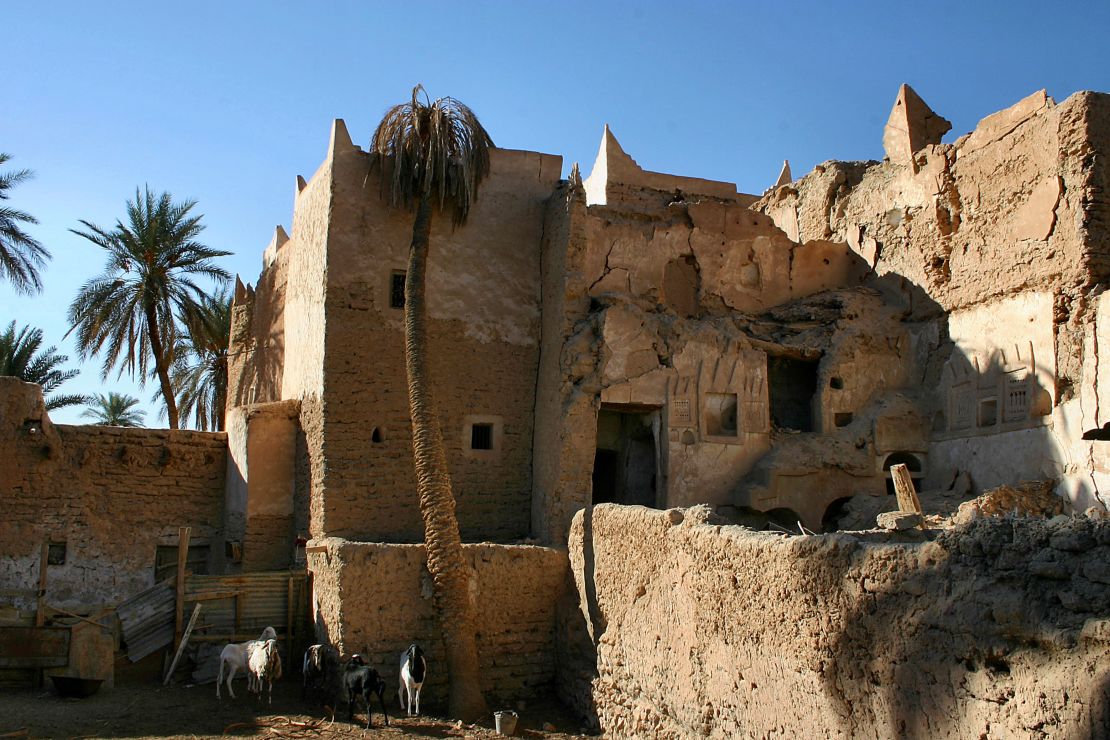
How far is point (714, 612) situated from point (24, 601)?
11.6 m

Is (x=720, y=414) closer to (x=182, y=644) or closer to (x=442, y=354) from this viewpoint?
(x=442, y=354)

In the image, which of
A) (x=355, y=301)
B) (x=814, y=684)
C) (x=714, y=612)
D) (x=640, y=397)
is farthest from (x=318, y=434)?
(x=814, y=684)

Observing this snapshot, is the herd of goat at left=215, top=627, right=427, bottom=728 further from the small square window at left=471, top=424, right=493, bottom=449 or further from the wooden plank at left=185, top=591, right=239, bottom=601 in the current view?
the small square window at left=471, top=424, right=493, bottom=449

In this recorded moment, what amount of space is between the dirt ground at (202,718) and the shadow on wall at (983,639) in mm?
6165

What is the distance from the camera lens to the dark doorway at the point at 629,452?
18.3m

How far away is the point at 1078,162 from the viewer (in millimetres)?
16000

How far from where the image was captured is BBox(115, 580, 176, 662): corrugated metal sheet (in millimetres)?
14320

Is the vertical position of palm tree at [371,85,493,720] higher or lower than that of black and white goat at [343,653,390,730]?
higher

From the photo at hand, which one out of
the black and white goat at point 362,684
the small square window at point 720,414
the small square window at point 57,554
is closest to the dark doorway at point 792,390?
the small square window at point 720,414

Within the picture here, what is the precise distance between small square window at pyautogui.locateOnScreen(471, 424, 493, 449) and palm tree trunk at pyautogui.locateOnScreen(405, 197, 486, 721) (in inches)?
97.6

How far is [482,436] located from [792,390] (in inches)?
234

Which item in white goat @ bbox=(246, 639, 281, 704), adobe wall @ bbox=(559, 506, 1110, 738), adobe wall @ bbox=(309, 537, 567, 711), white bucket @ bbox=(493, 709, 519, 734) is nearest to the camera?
adobe wall @ bbox=(559, 506, 1110, 738)

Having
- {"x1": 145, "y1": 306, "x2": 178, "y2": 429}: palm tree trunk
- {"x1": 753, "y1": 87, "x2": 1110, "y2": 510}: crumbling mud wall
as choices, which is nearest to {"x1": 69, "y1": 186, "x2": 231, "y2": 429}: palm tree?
{"x1": 145, "y1": 306, "x2": 178, "y2": 429}: palm tree trunk

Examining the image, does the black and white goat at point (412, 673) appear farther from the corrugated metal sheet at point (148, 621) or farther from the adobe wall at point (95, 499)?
the adobe wall at point (95, 499)
